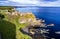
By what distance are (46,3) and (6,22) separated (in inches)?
20.4

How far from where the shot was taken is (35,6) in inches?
607

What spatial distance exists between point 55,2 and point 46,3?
0.11 meters

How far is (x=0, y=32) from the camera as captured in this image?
15.4m

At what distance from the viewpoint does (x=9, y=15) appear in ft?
50.6

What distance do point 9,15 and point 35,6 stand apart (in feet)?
1.06

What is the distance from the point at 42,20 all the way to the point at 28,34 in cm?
23

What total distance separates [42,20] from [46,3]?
0.67ft

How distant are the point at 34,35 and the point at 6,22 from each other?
1.19ft

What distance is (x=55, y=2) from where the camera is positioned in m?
15.4

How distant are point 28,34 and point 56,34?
0.33 meters

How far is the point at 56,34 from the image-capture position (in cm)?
1541

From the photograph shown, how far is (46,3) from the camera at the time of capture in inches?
607

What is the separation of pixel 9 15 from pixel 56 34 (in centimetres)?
59

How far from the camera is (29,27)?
1541 centimetres
